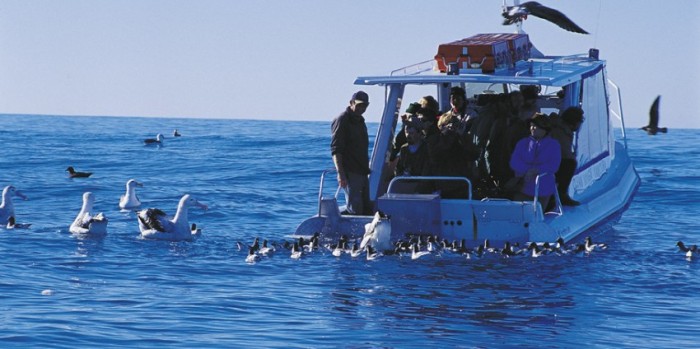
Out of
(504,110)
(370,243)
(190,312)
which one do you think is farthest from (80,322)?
(504,110)

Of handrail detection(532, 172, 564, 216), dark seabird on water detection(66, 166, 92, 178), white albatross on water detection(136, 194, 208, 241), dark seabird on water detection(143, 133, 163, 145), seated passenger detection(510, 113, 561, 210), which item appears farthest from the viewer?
dark seabird on water detection(143, 133, 163, 145)

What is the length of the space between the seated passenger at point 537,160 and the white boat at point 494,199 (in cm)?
29

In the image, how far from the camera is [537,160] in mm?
16078

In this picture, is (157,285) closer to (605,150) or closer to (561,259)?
(561,259)

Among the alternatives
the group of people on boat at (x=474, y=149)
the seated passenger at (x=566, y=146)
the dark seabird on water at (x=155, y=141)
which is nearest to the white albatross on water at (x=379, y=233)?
the group of people on boat at (x=474, y=149)

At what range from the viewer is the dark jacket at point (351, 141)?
16406 millimetres

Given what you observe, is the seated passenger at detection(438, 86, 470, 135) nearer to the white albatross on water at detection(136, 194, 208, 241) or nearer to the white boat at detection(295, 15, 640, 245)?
the white boat at detection(295, 15, 640, 245)

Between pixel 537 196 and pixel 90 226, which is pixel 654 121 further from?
pixel 90 226

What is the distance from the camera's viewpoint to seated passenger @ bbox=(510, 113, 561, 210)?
16.0 meters

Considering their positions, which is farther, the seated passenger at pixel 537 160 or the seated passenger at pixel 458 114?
the seated passenger at pixel 458 114

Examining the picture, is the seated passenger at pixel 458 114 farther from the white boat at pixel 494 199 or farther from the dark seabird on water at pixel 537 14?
the dark seabird on water at pixel 537 14

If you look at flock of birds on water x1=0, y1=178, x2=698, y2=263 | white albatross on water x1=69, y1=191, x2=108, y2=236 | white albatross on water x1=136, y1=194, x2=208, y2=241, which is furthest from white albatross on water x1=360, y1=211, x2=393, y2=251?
white albatross on water x1=69, y1=191, x2=108, y2=236

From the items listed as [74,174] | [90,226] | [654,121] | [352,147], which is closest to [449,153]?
[352,147]

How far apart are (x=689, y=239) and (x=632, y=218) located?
3.83 metres
